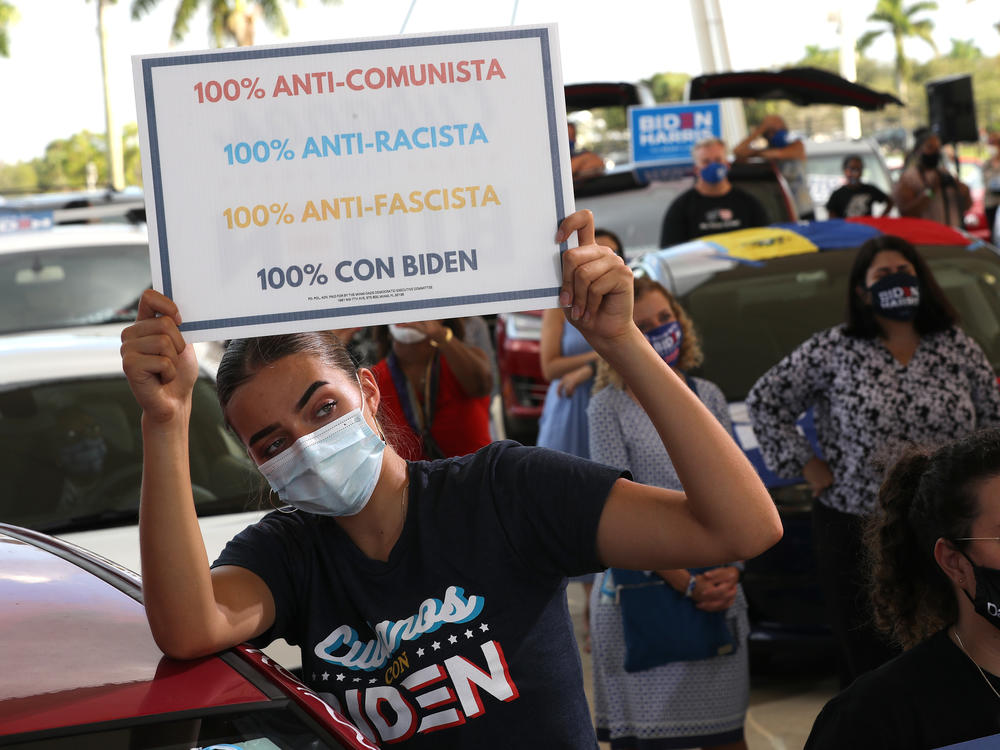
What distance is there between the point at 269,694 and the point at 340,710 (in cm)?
18

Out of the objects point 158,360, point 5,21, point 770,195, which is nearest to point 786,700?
point 158,360

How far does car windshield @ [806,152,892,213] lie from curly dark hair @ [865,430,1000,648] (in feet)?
38.1

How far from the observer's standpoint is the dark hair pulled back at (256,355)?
7.16ft

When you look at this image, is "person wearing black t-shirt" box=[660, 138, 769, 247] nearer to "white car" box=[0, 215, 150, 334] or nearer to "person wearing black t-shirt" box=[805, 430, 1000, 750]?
"white car" box=[0, 215, 150, 334]

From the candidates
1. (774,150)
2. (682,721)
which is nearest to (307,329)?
(682,721)

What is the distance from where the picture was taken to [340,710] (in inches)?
84.0

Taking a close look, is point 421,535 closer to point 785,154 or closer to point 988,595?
point 988,595

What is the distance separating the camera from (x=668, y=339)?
14.2 feet

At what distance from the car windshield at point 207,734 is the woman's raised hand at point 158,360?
46 centimetres

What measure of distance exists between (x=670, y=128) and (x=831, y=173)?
4019 millimetres

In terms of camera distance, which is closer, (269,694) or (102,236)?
(269,694)

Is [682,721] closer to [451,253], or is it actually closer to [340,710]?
[340,710]

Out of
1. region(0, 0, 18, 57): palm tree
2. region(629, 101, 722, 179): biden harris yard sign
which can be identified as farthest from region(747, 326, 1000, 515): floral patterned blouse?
region(0, 0, 18, 57): palm tree

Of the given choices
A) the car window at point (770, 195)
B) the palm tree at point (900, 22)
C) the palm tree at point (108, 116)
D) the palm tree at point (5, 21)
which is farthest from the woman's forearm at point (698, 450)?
the palm tree at point (900, 22)
